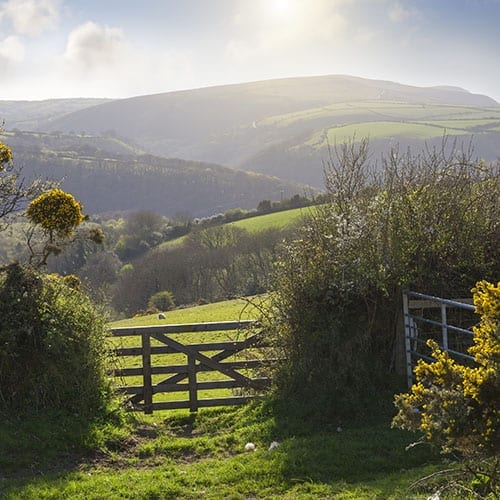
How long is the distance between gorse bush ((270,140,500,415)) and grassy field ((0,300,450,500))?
764 millimetres

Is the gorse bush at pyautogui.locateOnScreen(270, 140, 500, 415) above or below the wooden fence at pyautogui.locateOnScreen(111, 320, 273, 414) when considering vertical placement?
above

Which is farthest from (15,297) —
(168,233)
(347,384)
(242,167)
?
(242,167)

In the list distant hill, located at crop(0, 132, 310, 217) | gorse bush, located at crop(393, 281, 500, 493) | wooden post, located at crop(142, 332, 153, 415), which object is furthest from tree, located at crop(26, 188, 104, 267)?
distant hill, located at crop(0, 132, 310, 217)

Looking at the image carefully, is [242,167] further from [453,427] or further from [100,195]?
[453,427]

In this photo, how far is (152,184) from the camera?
136500 mm

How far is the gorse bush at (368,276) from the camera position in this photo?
29.6 ft

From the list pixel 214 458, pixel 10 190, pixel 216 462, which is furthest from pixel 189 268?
pixel 216 462

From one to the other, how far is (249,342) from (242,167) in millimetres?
161803

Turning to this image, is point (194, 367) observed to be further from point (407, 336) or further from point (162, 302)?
point (162, 302)

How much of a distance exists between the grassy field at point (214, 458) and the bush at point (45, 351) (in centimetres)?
32

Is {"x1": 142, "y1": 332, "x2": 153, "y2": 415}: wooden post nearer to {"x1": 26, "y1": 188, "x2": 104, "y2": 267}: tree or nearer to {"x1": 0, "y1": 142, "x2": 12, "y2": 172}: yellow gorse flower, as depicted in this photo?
{"x1": 26, "y1": 188, "x2": 104, "y2": 267}: tree

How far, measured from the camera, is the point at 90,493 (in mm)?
6402

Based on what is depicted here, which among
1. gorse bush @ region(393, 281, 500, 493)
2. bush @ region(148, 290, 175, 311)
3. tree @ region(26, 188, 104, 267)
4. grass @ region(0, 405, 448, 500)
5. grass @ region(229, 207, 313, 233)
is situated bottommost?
bush @ region(148, 290, 175, 311)

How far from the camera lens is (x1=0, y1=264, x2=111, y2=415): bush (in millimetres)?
8453
